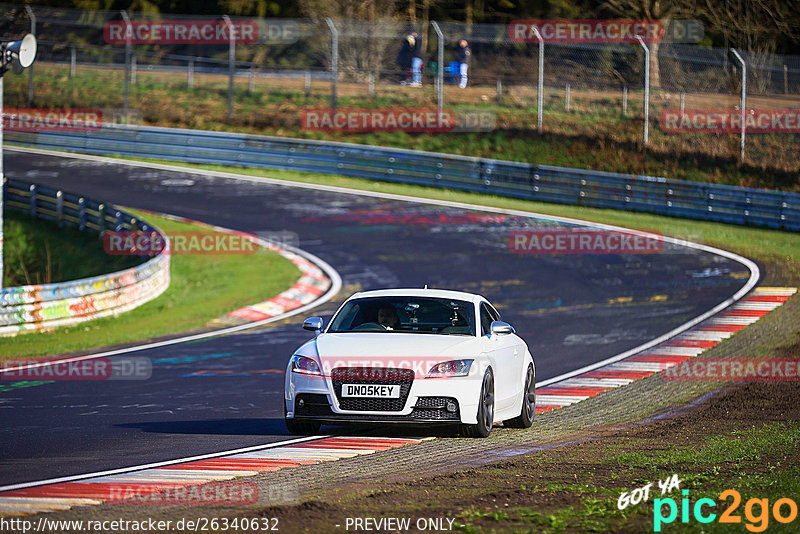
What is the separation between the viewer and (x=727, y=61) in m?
32.7

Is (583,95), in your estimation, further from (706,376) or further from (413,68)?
(706,376)

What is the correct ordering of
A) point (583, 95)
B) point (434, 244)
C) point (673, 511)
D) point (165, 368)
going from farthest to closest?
point (583, 95) → point (434, 244) → point (165, 368) → point (673, 511)

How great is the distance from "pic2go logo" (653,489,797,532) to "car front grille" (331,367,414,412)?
10.5 feet

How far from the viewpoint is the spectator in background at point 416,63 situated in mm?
40441

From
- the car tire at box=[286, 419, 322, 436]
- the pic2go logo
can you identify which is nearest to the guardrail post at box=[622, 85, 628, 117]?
the car tire at box=[286, 419, 322, 436]

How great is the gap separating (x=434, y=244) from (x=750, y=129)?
37.6 ft

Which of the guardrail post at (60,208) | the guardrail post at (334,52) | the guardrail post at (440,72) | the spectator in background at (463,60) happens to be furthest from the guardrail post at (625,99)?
the guardrail post at (60,208)

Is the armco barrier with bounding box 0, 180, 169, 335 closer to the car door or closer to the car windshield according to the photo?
the car windshield

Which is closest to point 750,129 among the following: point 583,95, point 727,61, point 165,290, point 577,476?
point 727,61

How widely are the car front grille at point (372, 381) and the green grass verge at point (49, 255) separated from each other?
59.1 feet

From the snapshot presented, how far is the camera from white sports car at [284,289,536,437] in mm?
9938

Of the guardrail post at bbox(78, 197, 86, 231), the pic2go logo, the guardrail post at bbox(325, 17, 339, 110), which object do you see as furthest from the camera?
the guardrail post at bbox(325, 17, 339, 110)

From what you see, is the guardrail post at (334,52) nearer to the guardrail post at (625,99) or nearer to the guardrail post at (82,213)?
the guardrail post at (625,99)

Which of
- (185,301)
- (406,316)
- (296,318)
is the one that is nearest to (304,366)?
(406,316)
